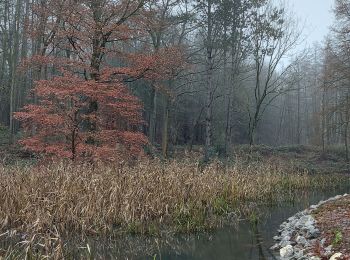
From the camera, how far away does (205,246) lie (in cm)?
707

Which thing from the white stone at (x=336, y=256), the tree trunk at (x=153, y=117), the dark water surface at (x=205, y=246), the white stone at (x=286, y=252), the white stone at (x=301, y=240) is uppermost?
the tree trunk at (x=153, y=117)

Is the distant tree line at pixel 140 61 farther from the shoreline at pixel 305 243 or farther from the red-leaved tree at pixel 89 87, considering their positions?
the shoreline at pixel 305 243

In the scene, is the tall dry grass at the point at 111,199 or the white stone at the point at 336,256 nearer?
the white stone at the point at 336,256

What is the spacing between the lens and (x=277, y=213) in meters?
10.4

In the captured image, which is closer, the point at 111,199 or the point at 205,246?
the point at 205,246

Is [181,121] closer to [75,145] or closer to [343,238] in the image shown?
[75,145]

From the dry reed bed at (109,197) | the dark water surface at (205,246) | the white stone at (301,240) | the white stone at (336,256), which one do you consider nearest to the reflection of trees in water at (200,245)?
the dark water surface at (205,246)

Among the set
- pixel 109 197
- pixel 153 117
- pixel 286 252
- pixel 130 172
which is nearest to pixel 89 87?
pixel 130 172

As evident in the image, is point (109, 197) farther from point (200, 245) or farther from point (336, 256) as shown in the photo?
point (336, 256)

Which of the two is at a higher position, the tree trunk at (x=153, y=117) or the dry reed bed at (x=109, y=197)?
the tree trunk at (x=153, y=117)

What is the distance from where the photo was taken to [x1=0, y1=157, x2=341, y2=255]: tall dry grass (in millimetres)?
6785

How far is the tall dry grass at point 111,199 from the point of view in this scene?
679cm

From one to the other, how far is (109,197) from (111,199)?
0.06 metres

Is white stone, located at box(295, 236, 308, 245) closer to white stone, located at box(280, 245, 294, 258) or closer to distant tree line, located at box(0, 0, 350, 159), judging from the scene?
white stone, located at box(280, 245, 294, 258)
